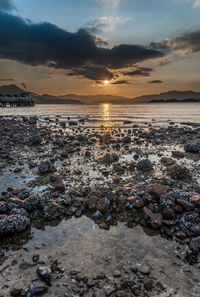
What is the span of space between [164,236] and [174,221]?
0.73 meters

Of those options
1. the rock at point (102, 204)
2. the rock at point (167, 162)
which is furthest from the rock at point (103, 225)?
the rock at point (167, 162)

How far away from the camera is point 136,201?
6320 mm

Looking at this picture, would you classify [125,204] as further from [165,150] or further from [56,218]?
[165,150]

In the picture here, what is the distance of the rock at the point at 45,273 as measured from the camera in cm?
375

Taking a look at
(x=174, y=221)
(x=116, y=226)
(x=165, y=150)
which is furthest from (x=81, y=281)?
(x=165, y=150)

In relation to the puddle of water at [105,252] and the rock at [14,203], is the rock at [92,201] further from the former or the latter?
the rock at [14,203]

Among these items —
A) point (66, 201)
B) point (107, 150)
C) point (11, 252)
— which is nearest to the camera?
point (11, 252)

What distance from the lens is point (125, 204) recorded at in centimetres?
631

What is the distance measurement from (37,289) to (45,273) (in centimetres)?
32

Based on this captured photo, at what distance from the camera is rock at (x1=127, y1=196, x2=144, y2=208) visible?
624 cm

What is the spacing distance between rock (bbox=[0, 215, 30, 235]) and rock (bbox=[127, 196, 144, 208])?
11.9ft

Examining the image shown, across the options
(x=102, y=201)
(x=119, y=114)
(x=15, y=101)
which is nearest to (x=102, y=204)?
(x=102, y=201)

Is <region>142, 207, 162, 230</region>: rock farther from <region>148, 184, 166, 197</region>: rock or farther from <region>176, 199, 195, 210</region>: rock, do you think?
<region>176, 199, 195, 210</region>: rock

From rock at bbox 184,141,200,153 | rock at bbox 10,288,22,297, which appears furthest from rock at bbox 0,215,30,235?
rock at bbox 184,141,200,153
